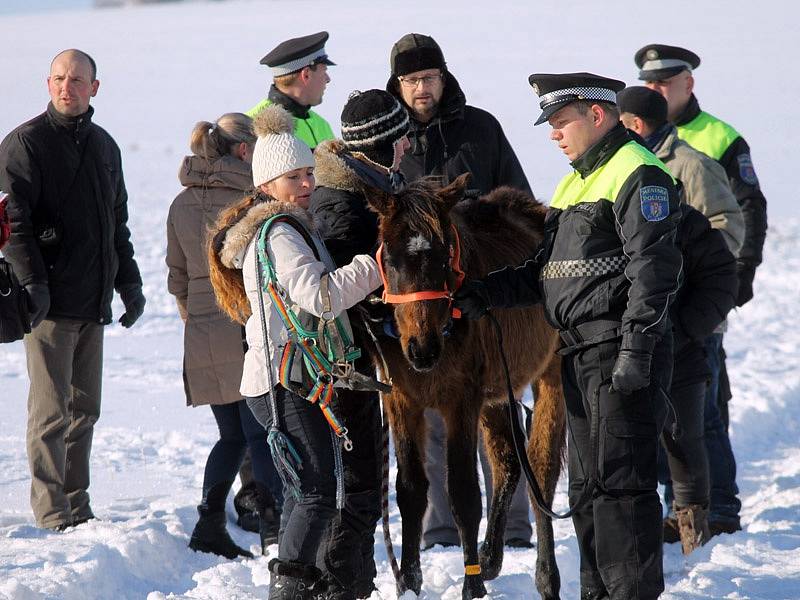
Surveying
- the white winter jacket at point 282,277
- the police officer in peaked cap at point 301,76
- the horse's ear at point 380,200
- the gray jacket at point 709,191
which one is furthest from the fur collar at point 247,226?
the gray jacket at point 709,191

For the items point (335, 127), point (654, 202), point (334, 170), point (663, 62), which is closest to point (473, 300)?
point (334, 170)

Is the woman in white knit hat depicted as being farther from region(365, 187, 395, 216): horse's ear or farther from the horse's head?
region(365, 187, 395, 216): horse's ear

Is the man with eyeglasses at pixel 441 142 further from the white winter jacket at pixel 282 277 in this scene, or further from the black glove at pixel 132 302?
the black glove at pixel 132 302

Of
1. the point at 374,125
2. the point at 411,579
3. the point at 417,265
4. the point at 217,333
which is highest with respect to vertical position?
the point at 374,125

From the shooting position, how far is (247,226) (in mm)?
3973

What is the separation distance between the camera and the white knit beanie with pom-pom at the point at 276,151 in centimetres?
409

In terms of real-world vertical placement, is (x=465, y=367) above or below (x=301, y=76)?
below

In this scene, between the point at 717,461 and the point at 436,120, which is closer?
the point at 436,120

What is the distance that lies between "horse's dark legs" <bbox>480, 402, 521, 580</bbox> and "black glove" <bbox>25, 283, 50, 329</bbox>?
2.39 m

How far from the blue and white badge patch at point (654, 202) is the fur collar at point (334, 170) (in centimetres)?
115

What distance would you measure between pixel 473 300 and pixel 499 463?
4.25ft

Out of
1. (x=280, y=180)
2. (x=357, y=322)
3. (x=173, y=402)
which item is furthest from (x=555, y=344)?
(x=173, y=402)

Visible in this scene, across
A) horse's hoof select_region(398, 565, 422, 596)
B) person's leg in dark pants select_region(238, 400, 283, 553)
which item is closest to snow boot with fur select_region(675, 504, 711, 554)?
horse's hoof select_region(398, 565, 422, 596)

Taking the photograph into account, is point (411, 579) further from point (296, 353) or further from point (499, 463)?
point (296, 353)
